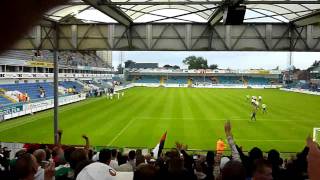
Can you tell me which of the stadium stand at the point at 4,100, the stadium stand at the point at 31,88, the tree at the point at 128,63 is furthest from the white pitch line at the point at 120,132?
the tree at the point at 128,63

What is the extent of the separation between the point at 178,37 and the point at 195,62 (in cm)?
17252


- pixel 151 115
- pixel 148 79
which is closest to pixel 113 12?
pixel 151 115

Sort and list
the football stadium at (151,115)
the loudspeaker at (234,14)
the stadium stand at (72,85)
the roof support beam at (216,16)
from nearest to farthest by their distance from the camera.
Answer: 1. the football stadium at (151,115)
2. the loudspeaker at (234,14)
3. the roof support beam at (216,16)
4. the stadium stand at (72,85)

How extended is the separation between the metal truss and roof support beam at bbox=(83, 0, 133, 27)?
0.62 metres

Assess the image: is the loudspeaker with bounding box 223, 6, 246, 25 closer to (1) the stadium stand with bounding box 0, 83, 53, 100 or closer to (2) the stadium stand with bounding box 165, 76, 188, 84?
(1) the stadium stand with bounding box 0, 83, 53, 100

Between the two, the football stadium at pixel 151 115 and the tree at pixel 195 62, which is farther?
the tree at pixel 195 62

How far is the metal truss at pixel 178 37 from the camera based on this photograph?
1747 cm

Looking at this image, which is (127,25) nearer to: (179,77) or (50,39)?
(50,39)

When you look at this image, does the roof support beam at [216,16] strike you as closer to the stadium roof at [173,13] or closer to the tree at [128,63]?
the stadium roof at [173,13]

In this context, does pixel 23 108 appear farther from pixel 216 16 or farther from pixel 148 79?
pixel 148 79

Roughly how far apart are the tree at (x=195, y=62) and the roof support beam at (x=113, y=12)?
168 metres

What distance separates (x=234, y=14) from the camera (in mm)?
12180

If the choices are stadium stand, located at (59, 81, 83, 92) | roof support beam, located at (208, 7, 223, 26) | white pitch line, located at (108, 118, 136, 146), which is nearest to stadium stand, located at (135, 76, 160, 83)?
stadium stand, located at (59, 81, 83, 92)

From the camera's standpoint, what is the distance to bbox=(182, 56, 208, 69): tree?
7333 inches
